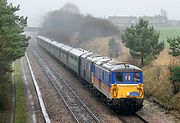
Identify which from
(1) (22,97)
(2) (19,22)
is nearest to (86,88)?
(1) (22,97)

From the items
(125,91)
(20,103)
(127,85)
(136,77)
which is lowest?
(20,103)

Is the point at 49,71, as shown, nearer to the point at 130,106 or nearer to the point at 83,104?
the point at 83,104

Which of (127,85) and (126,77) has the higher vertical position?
(126,77)

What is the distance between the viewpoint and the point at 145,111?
24.2 m

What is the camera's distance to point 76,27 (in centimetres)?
9175

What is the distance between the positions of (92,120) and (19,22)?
22.1 metres

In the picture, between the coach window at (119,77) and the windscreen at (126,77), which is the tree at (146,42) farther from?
the coach window at (119,77)

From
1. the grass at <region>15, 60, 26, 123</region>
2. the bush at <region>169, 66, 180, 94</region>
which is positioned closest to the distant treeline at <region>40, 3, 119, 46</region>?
the grass at <region>15, 60, 26, 123</region>

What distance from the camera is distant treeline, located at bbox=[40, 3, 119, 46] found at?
83.7 meters

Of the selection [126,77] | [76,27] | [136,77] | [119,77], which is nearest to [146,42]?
[136,77]

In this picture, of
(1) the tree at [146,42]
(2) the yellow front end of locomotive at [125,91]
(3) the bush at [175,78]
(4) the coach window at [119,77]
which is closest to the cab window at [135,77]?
(2) the yellow front end of locomotive at [125,91]

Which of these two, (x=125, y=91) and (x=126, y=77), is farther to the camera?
(x=126, y=77)

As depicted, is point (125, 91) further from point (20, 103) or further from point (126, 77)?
point (20, 103)

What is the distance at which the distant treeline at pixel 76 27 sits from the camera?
83688 millimetres
